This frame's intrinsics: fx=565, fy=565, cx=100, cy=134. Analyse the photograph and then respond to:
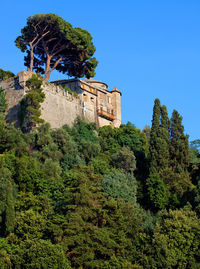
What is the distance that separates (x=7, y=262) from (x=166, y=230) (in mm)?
9625

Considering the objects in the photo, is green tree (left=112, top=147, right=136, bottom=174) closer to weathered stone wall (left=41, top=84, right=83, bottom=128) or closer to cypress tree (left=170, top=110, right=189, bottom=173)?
cypress tree (left=170, top=110, right=189, bottom=173)

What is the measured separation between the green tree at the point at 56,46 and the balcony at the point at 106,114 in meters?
3.57

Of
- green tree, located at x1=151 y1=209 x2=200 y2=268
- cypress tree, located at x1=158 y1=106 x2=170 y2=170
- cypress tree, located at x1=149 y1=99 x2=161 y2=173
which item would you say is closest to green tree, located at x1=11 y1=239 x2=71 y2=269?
green tree, located at x1=151 y1=209 x2=200 y2=268

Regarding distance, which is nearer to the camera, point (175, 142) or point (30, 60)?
point (175, 142)

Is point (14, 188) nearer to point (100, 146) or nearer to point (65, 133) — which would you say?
point (65, 133)

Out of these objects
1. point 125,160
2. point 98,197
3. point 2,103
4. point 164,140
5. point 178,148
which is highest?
point 2,103

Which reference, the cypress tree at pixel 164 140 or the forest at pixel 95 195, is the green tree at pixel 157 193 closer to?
the forest at pixel 95 195

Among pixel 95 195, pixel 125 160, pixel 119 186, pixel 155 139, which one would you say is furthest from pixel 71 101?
pixel 95 195

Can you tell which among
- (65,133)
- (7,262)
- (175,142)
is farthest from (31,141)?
(7,262)

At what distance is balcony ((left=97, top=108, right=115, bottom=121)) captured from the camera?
53.1 metres

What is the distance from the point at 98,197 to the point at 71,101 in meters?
18.0

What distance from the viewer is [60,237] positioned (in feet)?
Answer: 100

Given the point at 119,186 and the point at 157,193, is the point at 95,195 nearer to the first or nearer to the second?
the point at 119,186

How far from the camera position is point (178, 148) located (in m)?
43.8
